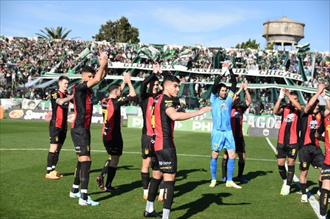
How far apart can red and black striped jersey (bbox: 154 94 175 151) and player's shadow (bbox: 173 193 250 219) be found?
60.2 inches

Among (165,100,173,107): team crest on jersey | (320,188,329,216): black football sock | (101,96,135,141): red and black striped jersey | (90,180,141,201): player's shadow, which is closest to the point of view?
(165,100,173,107): team crest on jersey

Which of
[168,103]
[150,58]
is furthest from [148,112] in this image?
[150,58]

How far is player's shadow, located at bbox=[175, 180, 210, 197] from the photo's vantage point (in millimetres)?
10234

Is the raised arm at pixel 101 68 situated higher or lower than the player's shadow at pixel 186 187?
higher

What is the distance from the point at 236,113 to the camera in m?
12.6

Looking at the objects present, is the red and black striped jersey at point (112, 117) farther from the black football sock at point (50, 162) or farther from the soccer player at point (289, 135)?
the soccer player at point (289, 135)

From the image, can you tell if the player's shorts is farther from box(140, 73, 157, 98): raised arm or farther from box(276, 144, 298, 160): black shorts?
box(140, 73, 157, 98): raised arm

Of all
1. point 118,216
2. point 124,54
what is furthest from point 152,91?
point 124,54

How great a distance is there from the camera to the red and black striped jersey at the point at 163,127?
717 cm

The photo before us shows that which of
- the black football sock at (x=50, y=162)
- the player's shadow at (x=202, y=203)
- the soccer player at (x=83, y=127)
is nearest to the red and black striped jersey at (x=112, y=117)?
the soccer player at (x=83, y=127)

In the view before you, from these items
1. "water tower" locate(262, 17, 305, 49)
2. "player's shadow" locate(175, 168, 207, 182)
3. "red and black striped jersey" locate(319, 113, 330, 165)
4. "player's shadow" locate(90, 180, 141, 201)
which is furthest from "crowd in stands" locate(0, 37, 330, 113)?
"water tower" locate(262, 17, 305, 49)

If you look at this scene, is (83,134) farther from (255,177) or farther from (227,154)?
(255,177)

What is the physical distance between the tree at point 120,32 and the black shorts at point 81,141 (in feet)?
249

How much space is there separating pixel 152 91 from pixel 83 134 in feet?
5.58
